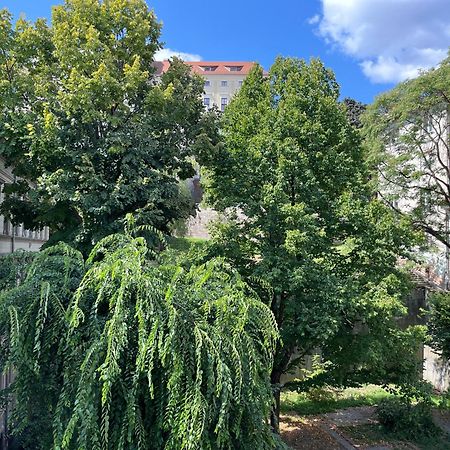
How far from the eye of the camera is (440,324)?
1364 cm

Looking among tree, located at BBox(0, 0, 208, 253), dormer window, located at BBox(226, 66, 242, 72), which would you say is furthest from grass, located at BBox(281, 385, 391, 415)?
dormer window, located at BBox(226, 66, 242, 72)

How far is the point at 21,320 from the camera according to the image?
4.54m

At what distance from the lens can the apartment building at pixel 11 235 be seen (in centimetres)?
1042

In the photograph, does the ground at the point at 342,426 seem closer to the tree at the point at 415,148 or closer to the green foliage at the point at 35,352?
the tree at the point at 415,148

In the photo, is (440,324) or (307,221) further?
(440,324)

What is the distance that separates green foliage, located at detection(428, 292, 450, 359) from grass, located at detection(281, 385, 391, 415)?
324cm

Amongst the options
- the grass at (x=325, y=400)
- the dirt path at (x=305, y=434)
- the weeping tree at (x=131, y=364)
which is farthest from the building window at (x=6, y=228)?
Result: the grass at (x=325, y=400)

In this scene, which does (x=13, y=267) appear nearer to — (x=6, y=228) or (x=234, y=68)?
(x=6, y=228)

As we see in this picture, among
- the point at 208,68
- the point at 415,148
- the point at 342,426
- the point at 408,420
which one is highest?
the point at 208,68

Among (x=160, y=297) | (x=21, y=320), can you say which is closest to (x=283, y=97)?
(x=160, y=297)

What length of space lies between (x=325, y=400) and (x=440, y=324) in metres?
4.80

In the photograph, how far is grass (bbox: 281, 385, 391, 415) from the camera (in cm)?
1432

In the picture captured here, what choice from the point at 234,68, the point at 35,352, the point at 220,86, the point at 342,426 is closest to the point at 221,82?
the point at 220,86

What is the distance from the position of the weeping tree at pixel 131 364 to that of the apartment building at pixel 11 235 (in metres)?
4.37
